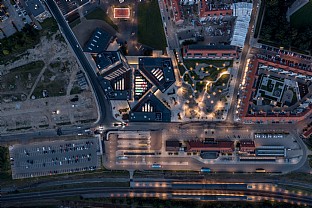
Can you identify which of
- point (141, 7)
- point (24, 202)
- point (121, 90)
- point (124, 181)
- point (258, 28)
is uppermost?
point (141, 7)

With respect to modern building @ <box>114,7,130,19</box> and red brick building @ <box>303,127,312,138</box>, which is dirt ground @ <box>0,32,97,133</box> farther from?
red brick building @ <box>303,127,312,138</box>

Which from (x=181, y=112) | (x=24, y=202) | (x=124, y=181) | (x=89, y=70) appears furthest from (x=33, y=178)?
(x=181, y=112)

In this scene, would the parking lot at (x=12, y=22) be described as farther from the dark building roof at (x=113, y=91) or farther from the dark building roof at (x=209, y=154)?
the dark building roof at (x=209, y=154)

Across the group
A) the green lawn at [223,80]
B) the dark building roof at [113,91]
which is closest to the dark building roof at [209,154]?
the green lawn at [223,80]

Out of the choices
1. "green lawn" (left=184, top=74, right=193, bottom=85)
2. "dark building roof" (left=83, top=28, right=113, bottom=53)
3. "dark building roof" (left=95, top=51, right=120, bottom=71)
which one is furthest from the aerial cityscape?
"dark building roof" (left=95, top=51, right=120, bottom=71)

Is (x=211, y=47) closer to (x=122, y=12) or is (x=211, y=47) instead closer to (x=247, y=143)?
(x=122, y=12)

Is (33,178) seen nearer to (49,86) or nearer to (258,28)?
(49,86)

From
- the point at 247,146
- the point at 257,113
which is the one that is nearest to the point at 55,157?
the point at 247,146
